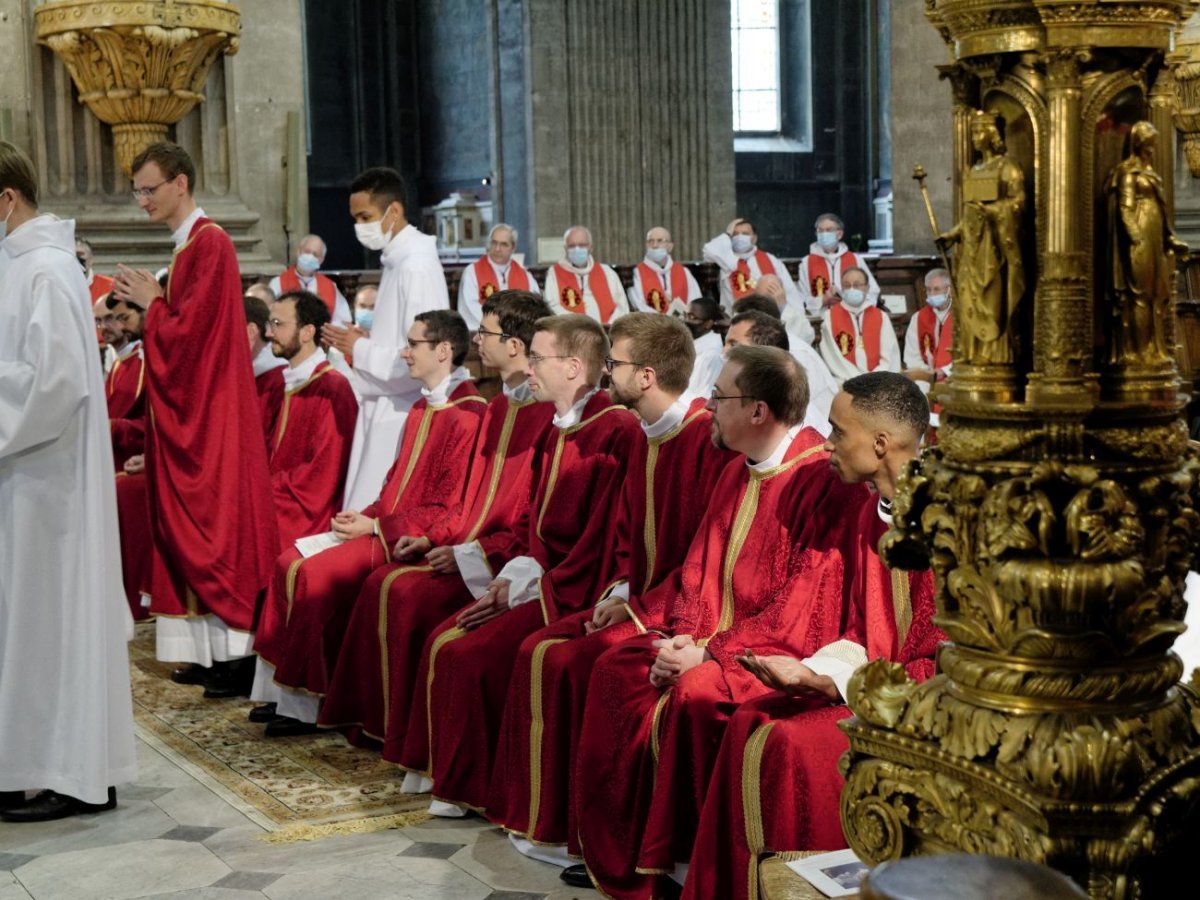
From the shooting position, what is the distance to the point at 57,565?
15.9 feet

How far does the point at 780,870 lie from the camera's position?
94.3 inches

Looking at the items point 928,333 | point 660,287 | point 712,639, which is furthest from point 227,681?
point 660,287

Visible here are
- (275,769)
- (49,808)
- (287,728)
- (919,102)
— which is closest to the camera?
(49,808)

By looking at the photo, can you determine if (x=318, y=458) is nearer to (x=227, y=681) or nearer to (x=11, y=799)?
(x=227, y=681)

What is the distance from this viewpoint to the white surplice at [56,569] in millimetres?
4805

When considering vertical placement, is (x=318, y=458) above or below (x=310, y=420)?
below

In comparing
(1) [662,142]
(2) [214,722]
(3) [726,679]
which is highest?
(1) [662,142]

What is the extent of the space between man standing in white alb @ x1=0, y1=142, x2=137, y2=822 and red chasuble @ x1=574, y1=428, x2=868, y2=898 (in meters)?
1.53

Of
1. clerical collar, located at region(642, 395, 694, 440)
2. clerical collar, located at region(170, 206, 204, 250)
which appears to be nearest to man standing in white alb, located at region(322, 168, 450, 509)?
clerical collar, located at region(170, 206, 204, 250)

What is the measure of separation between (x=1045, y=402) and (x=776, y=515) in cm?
206

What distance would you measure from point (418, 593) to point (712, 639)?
1601 mm

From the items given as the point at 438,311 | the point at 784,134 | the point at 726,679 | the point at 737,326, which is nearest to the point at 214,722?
the point at 438,311

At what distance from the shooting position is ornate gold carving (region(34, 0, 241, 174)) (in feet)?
30.8

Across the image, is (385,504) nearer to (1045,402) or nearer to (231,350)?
(231,350)
